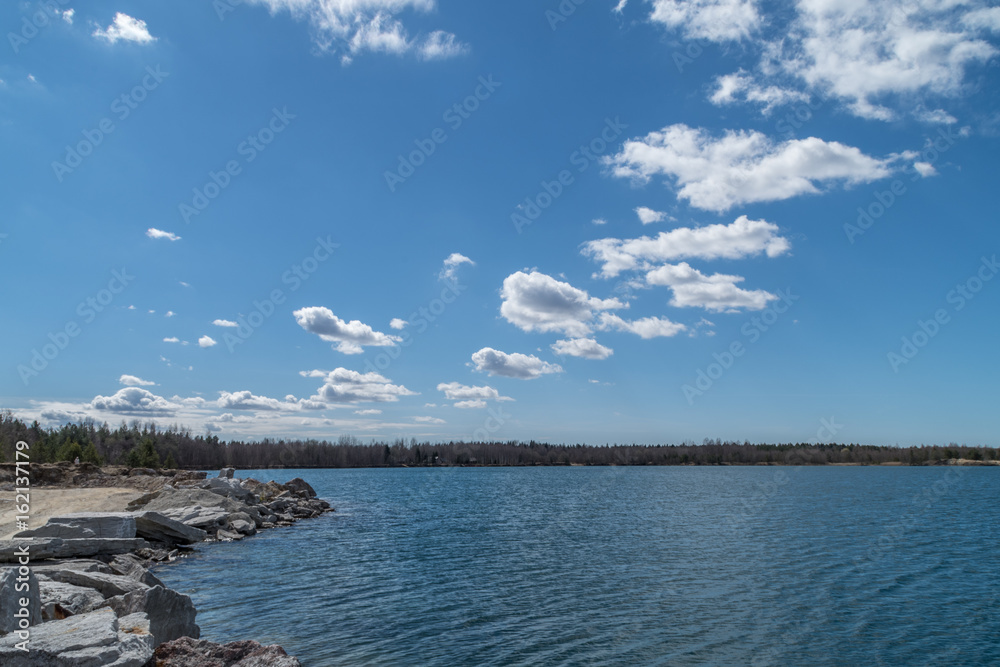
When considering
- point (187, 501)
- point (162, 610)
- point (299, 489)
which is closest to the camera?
point (162, 610)

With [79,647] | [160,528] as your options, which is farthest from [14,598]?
[160,528]

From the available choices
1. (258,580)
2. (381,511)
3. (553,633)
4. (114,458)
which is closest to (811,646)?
(553,633)

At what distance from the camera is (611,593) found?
20.3m

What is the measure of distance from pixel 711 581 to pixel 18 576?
21.0 meters

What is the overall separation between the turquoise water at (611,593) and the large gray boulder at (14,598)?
528cm

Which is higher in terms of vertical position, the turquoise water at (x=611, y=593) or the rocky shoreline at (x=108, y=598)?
the rocky shoreline at (x=108, y=598)

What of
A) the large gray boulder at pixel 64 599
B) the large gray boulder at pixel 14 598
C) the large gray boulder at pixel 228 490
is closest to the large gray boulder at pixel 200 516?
the large gray boulder at pixel 228 490

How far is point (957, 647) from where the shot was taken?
1539cm

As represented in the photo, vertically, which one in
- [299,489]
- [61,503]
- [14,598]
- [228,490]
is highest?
[14,598]

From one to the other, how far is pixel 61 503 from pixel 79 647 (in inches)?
1421

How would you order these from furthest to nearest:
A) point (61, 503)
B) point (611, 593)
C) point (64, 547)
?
point (61, 503)
point (64, 547)
point (611, 593)

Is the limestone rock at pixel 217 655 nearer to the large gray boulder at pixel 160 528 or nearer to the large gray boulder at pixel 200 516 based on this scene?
the large gray boulder at pixel 160 528

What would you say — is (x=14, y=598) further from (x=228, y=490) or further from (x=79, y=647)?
(x=228, y=490)

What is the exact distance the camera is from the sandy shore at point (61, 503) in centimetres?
3173
